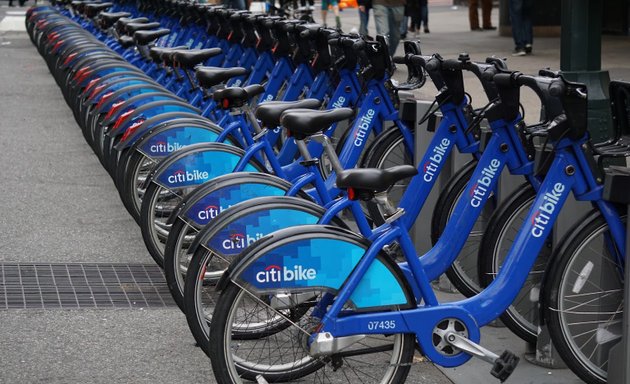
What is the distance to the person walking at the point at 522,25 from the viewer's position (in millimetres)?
18359

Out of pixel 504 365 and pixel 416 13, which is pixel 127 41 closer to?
pixel 504 365

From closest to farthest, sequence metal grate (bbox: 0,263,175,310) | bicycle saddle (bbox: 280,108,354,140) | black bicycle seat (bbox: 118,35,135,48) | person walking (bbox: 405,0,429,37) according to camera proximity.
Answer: bicycle saddle (bbox: 280,108,354,140) < metal grate (bbox: 0,263,175,310) < black bicycle seat (bbox: 118,35,135,48) < person walking (bbox: 405,0,429,37)

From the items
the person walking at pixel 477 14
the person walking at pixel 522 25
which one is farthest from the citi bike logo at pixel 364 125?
the person walking at pixel 477 14

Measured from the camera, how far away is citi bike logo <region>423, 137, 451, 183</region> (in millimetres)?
6242

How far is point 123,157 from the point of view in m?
7.77

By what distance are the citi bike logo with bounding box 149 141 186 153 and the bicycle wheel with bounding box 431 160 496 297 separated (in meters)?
1.75

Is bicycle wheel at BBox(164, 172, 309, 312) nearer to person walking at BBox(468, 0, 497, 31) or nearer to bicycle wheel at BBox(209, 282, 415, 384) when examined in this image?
bicycle wheel at BBox(209, 282, 415, 384)

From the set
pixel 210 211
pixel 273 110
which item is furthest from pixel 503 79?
pixel 210 211

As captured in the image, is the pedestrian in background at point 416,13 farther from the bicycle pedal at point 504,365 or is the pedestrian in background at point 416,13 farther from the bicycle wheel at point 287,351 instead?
the bicycle pedal at point 504,365

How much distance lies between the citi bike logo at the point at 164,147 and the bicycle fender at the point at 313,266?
8.52ft

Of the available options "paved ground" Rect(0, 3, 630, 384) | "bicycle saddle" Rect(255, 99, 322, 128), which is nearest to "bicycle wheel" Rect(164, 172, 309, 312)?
"bicycle saddle" Rect(255, 99, 322, 128)

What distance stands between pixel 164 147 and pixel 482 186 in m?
2.35

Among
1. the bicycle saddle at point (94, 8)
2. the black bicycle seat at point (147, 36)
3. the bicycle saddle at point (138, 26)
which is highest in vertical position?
the black bicycle seat at point (147, 36)

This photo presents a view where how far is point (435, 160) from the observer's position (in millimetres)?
6297
